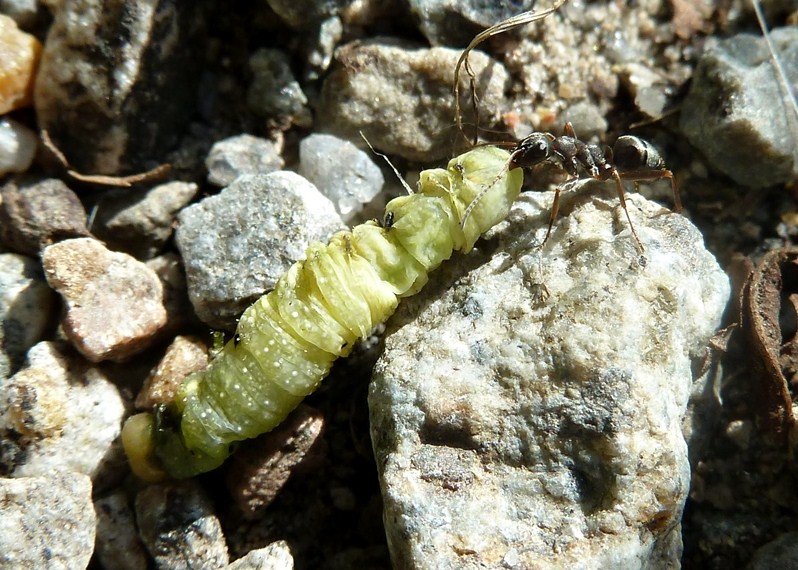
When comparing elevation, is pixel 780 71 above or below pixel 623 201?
above

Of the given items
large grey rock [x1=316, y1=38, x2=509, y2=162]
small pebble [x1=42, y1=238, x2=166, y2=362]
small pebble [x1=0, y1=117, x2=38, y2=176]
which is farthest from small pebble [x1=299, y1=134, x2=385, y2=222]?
small pebble [x1=0, y1=117, x2=38, y2=176]

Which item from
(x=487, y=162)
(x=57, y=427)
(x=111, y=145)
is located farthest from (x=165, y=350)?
(x=487, y=162)

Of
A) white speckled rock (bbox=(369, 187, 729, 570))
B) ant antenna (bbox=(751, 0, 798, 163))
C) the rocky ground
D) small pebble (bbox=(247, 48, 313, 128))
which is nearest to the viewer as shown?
white speckled rock (bbox=(369, 187, 729, 570))

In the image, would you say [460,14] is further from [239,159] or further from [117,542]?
[117,542]

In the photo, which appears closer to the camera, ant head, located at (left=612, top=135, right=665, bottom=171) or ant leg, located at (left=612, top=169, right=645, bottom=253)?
ant leg, located at (left=612, top=169, right=645, bottom=253)

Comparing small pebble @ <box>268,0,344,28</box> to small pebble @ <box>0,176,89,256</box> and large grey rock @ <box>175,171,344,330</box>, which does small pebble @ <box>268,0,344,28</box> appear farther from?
small pebble @ <box>0,176,89,256</box>

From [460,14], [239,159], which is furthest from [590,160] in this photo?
[239,159]
